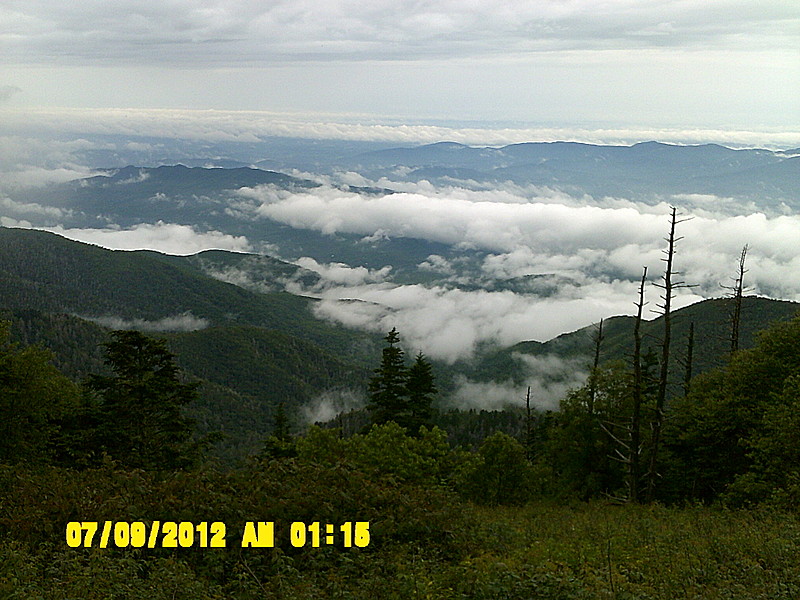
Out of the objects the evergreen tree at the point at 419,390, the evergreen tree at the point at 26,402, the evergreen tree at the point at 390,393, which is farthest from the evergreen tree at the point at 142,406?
the evergreen tree at the point at 419,390

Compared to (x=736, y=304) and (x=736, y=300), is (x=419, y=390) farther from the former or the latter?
(x=736, y=304)

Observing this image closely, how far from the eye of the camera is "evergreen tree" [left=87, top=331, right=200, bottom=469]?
2227 centimetres

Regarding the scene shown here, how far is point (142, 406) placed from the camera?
74.4 ft

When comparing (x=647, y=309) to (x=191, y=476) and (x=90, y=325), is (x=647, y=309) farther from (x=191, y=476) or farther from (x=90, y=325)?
(x=90, y=325)

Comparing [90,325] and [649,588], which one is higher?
[649,588]

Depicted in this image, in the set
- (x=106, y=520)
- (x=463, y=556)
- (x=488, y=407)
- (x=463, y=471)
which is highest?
(x=106, y=520)

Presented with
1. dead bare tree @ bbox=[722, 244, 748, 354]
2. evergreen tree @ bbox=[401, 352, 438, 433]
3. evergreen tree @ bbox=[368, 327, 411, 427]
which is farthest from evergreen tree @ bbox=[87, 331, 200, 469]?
dead bare tree @ bbox=[722, 244, 748, 354]

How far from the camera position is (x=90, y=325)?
180 metres

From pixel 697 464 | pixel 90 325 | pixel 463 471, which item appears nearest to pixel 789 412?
pixel 697 464

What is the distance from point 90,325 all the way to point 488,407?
12953 centimetres
